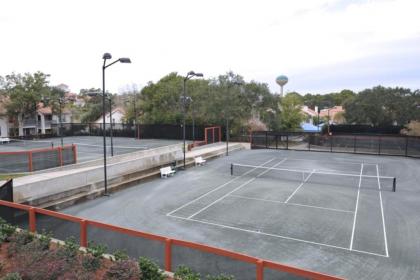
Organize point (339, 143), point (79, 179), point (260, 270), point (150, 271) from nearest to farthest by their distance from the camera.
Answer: point (260, 270)
point (150, 271)
point (79, 179)
point (339, 143)

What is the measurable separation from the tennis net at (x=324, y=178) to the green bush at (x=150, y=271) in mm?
15352

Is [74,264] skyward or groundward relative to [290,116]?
groundward

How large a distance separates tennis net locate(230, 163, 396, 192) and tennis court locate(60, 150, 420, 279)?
0.06 metres

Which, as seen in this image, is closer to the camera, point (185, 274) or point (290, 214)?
point (185, 274)

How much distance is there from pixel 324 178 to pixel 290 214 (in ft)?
27.4

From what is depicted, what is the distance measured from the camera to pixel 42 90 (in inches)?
2055

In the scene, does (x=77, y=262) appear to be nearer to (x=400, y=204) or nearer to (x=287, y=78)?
(x=400, y=204)

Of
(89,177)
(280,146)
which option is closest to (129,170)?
(89,177)

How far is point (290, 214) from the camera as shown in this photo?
14461 mm

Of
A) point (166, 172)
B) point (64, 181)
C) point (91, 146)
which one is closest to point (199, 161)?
point (166, 172)

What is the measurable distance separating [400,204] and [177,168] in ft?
49.2

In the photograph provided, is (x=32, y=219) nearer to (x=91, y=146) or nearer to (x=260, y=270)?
(x=260, y=270)

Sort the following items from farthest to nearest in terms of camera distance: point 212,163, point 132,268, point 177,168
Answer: point 212,163 → point 177,168 → point 132,268

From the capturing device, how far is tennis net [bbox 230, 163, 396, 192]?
64.9 feet
